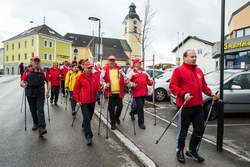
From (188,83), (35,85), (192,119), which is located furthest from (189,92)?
(35,85)

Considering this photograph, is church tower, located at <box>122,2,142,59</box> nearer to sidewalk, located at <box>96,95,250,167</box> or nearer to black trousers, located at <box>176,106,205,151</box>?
sidewalk, located at <box>96,95,250,167</box>

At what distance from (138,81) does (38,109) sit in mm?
2769

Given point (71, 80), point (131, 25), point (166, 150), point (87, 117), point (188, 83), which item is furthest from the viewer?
point (131, 25)

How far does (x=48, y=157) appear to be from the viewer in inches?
184

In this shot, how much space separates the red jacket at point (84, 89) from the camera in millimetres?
5715

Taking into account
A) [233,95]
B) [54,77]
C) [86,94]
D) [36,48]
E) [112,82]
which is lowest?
[233,95]

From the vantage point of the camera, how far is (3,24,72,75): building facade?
66.4 metres

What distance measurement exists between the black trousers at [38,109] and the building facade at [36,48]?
62.6 metres

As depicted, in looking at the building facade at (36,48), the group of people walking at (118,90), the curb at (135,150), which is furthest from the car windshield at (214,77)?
the building facade at (36,48)

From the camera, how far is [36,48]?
65.4 m

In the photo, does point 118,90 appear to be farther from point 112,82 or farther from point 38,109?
point 38,109

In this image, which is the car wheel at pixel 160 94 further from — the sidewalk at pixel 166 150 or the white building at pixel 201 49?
the white building at pixel 201 49

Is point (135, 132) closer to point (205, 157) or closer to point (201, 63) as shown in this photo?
point (205, 157)

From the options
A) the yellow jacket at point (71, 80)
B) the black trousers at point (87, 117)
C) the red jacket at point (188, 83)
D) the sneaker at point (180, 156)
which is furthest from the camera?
the yellow jacket at point (71, 80)
